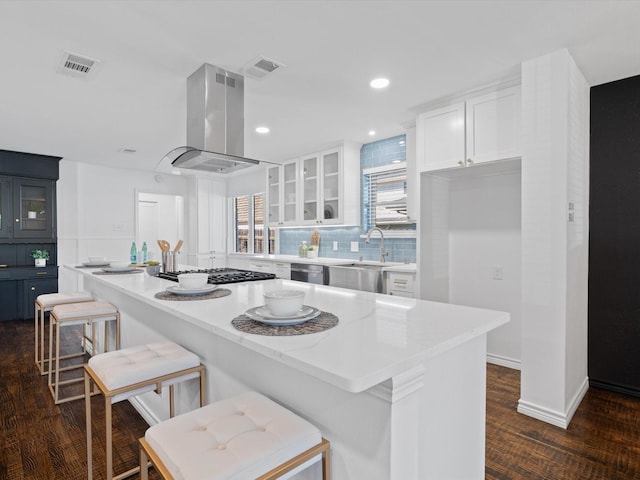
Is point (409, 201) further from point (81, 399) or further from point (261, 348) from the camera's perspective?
point (81, 399)

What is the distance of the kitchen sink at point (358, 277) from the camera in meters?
3.71

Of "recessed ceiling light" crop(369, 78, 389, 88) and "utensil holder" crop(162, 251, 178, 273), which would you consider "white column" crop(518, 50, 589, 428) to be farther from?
"utensil holder" crop(162, 251, 178, 273)

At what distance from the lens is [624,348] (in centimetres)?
272

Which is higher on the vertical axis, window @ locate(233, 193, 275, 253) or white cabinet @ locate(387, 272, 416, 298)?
window @ locate(233, 193, 275, 253)

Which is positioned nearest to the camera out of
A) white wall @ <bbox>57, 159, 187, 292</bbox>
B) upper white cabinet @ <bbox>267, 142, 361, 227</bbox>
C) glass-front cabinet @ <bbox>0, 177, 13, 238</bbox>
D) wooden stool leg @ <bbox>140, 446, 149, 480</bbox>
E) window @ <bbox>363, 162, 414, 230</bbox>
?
wooden stool leg @ <bbox>140, 446, 149, 480</bbox>

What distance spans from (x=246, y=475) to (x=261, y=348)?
31 centimetres

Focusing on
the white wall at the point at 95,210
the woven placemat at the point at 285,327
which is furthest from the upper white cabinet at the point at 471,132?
the white wall at the point at 95,210

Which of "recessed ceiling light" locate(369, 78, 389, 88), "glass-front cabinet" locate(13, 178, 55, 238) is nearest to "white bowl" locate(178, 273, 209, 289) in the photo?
"recessed ceiling light" locate(369, 78, 389, 88)

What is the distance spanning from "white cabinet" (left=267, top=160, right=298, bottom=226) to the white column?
3243 millimetres

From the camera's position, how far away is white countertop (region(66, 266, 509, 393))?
851mm

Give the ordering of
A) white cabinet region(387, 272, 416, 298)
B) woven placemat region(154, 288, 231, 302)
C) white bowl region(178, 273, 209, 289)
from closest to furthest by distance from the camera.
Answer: woven placemat region(154, 288, 231, 302) < white bowl region(178, 273, 209, 289) < white cabinet region(387, 272, 416, 298)

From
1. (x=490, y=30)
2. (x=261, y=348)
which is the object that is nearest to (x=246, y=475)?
(x=261, y=348)

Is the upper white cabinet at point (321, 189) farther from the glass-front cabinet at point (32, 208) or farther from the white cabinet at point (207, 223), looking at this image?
the glass-front cabinet at point (32, 208)

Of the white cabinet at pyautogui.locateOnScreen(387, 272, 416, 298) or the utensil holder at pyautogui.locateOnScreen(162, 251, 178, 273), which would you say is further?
the white cabinet at pyautogui.locateOnScreen(387, 272, 416, 298)
